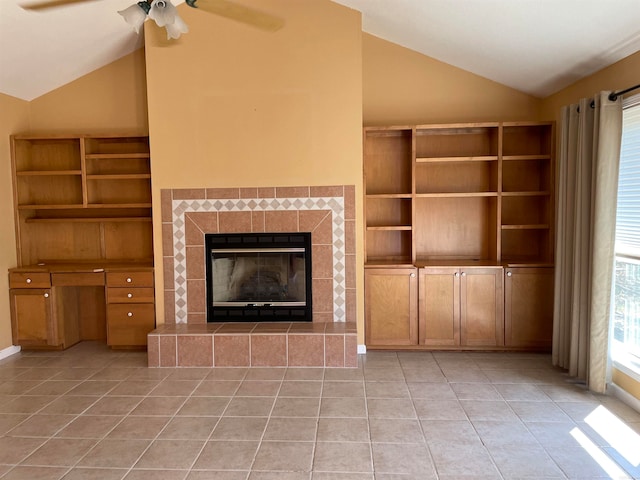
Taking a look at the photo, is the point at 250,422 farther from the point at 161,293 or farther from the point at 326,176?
the point at 326,176

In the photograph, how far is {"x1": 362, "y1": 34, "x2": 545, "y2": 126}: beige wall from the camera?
4.52 m

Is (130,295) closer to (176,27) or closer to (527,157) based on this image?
(176,27)

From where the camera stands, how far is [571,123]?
11.2ft

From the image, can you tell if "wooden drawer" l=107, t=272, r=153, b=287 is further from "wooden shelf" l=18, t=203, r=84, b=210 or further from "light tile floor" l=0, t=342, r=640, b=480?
"wooden shelf" l=18, t=203, r=84, b=210

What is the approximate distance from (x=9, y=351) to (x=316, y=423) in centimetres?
337

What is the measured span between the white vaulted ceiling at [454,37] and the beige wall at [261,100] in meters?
0.35

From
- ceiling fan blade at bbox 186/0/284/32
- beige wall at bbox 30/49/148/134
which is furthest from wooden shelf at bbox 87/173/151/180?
ceiling fan blade at bbox 186/0/284/32

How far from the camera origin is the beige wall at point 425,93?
14.8ft

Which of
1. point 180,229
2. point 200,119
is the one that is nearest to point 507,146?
point 200,119

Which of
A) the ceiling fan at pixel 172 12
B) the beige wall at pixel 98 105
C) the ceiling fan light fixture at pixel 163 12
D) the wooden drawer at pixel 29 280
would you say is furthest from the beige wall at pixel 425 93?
the wooden drawer at pixel 29 280

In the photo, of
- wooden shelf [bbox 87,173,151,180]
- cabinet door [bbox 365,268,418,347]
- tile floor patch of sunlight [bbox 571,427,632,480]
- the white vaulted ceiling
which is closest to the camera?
tile floor patch of sunlight [bbox 571,427,632,480]

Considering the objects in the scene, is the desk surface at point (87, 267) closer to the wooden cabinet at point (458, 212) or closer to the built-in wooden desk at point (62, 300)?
the built-in wooden desk at point (62, 300)

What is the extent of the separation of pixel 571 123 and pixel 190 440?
11.7 feet

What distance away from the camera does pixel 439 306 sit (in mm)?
4148
